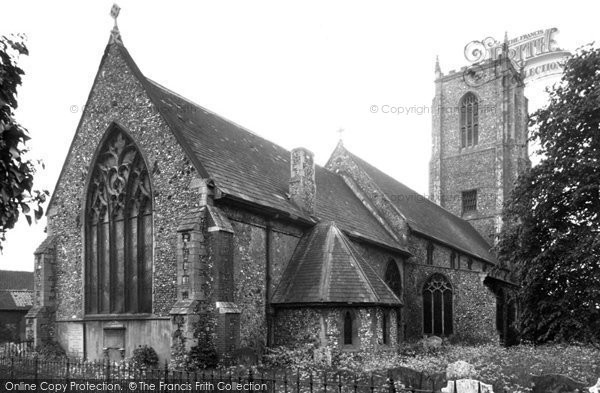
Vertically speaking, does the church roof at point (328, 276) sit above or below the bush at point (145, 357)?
above

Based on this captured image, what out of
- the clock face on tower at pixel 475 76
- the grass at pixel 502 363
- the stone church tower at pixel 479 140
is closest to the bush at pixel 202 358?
the grass at pixel 502 363

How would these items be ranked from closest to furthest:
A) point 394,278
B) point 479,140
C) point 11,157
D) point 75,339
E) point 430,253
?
point 11,157, point 75,339, point 394,278, point 430,253, point 479,140

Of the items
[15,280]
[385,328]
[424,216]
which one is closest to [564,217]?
[385,328]

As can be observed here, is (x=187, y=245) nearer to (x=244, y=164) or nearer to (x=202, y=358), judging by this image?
(x=202, y=358)

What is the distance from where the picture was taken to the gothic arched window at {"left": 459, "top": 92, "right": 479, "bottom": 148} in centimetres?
4353

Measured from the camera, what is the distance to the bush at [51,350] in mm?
19855

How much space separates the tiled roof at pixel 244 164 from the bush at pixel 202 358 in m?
4.56

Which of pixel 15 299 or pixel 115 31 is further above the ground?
pixel 115 31

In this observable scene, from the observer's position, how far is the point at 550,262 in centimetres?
2169

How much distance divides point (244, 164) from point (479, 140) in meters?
26.8

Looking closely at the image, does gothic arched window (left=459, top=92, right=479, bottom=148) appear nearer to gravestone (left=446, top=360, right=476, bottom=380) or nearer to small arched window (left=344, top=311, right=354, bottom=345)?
small arched window (left=344, top=311, right=354, bottom=345)

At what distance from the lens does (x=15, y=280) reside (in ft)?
177

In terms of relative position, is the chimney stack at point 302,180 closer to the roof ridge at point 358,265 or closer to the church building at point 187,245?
the church building at point 187,245

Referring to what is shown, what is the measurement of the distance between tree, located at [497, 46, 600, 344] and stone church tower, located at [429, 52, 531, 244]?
60.7 feet
